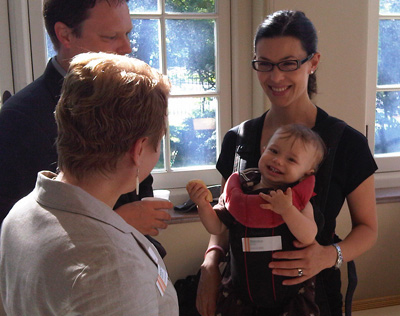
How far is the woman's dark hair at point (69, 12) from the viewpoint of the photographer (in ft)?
4.46

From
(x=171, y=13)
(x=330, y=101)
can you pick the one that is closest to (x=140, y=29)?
(x=171, y=13)

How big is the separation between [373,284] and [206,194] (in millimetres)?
2055

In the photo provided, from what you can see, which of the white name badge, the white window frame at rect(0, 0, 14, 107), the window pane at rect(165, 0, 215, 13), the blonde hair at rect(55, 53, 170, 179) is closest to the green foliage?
the window pane at rect(165, 0, 215, 13)

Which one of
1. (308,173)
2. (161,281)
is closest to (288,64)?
(308,173)

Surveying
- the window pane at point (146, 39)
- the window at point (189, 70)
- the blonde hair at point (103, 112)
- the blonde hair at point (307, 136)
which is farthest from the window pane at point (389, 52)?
the blonde hair at point (103, 112)

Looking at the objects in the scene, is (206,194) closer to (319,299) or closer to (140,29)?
(319,299)

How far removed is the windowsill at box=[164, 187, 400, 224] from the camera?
2539 mm

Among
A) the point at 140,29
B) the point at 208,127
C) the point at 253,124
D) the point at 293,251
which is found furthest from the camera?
the point at 208,127

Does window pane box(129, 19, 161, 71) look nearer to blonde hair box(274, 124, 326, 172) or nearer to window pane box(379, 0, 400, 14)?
blonde hair box(274, 124, 326, 172)

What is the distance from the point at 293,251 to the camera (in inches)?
52.9

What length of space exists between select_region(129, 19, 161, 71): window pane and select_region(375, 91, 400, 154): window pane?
1712 mm

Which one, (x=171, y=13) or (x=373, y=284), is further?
(x=373, y=284)

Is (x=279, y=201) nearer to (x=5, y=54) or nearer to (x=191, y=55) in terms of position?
(x=191, y=55)

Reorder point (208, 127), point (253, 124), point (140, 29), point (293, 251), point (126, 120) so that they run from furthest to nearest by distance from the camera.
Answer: point (208, 127)
point (140, 29)
point (253, 124)
point (293, 251)
point (126, 120)
